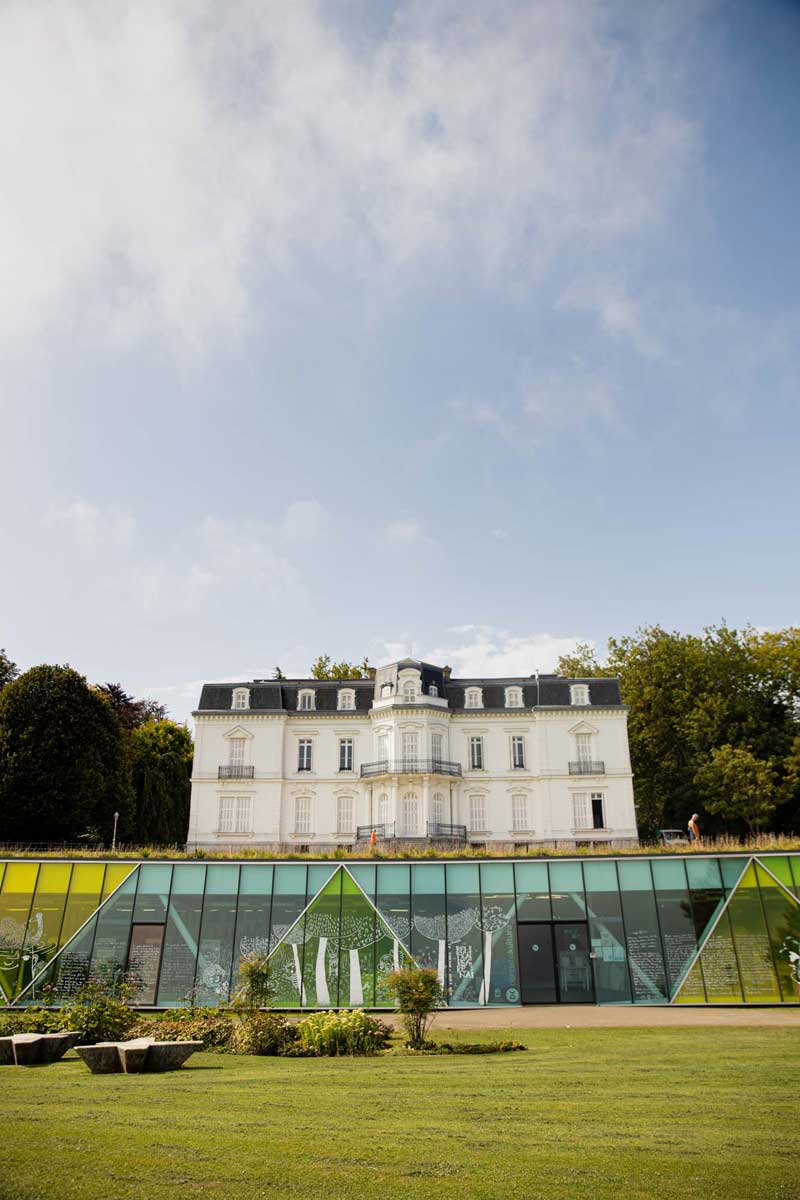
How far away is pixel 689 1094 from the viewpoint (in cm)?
1171

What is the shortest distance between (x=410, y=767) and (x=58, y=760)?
16787mm

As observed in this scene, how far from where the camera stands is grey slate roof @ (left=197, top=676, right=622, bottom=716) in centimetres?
4491

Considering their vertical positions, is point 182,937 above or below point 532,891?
below

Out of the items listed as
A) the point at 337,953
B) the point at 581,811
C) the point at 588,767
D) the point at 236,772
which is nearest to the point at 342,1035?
the point at 337,953

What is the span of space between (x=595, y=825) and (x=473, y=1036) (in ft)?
82.5

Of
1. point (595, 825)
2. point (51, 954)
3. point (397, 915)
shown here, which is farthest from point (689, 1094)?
point (595, 825)

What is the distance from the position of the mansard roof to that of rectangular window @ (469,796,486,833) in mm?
4536

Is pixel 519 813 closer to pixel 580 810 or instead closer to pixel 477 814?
pixel 477 814

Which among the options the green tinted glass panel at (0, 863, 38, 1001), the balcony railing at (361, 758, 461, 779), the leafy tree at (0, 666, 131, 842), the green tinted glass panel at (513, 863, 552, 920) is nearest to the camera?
the green tinted glass panel at (0, 863, 38, 1001)

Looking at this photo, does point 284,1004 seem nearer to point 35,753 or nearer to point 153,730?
point 35,753

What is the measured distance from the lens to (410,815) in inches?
1674

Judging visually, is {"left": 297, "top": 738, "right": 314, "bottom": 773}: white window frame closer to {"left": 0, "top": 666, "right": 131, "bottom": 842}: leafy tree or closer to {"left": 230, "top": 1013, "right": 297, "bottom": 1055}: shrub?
{"left": 0, "top": 666, "right": 131, "bottom": 842}: leafy tree

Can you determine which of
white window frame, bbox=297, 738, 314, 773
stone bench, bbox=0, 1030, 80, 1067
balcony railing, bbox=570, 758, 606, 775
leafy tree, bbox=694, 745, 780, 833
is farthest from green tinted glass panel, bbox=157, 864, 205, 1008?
leafy tree, bbox=694, 745, 780, 833

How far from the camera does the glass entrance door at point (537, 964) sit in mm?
26297
